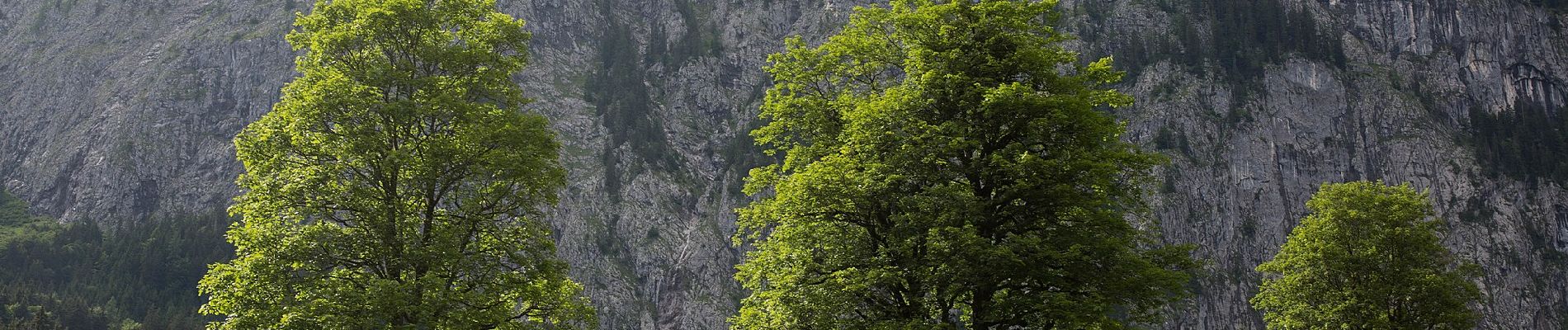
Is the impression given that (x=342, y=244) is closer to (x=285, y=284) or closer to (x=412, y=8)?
(x=285, y=284)

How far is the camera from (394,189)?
22922mm

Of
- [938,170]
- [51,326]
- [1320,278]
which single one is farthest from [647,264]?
[938,170]

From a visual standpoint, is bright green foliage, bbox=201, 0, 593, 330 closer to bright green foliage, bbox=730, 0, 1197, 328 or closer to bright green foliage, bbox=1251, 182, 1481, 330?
bright green foliage, bbox=730, 0, 1197, 328

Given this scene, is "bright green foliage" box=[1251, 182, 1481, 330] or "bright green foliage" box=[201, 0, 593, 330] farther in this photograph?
"bright green foliage" box=[1251, 182, 1481, 330]

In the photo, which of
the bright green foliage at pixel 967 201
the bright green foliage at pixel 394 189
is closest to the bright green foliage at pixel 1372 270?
the bright green foliage at pixel 967 201

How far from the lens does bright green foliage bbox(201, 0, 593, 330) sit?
2145 centimetres

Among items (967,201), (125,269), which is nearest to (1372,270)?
(967,201)

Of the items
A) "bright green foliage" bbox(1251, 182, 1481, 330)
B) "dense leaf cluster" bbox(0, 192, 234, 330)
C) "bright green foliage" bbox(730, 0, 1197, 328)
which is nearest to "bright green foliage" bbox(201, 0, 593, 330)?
"bright green foliage" bbox(730, 0, 1197, 328)

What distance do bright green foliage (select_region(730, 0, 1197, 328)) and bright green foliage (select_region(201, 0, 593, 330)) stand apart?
198 inches

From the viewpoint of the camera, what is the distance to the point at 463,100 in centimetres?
2336

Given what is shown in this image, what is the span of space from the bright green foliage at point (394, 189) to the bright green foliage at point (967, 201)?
5.02 metres

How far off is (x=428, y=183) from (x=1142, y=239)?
48.2 feet

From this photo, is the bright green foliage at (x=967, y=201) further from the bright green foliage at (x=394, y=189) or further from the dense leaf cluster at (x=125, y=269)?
the dense leaf cluster at (x=125, y=269)

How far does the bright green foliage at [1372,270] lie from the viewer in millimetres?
36156
